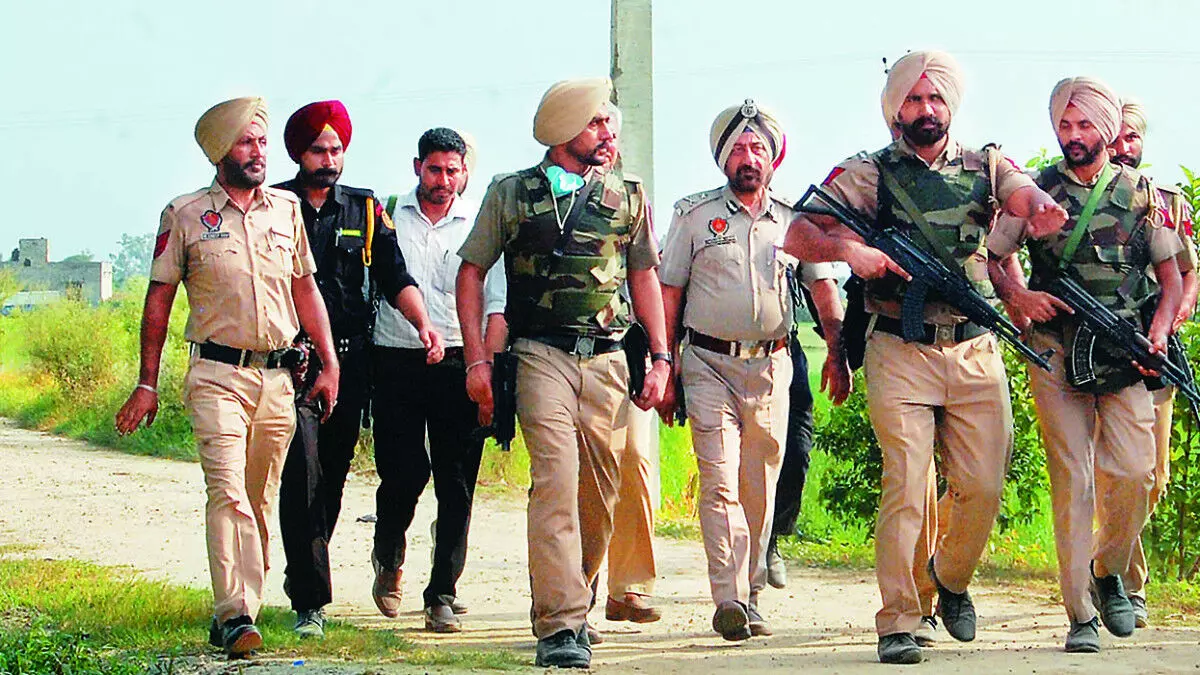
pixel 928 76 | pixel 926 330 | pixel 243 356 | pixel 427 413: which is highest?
pixel 928 76

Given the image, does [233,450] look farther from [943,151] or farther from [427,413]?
[943,151]

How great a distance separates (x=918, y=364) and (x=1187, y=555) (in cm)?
365

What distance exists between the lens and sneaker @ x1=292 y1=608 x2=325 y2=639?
760cm

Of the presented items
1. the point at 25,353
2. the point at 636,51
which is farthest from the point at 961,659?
the point at 25,353

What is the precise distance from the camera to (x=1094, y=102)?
7711mm

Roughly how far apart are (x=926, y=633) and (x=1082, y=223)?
1747mm

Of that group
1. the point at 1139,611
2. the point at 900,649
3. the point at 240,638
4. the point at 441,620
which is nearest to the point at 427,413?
the point at 441,620

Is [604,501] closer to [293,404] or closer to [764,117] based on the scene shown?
[293,404]

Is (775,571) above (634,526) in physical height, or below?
below

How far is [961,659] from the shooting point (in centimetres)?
724

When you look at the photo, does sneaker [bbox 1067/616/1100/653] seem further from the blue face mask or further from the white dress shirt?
the white dress shirt

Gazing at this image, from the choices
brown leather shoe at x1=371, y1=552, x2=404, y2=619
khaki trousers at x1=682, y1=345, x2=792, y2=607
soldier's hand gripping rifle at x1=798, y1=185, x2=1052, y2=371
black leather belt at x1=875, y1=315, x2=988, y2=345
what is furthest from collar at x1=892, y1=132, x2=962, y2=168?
brown leather shoe at x1=371, y1=552, x2=404, y2=619

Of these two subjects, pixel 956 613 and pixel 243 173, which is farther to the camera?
pixel 956 613

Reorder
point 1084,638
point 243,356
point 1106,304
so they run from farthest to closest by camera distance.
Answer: point 1106,304 < point 1084,638 < point 243,356
